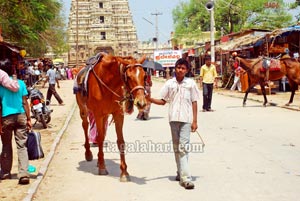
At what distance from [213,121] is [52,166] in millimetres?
6523

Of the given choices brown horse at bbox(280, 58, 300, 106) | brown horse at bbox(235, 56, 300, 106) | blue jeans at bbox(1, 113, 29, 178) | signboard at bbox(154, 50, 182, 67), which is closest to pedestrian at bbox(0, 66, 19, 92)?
blue jeans at bbox(1, 113, 29, 178)

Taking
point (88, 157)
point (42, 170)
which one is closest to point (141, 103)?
point (42, 170)

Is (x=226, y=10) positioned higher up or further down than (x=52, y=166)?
higher up

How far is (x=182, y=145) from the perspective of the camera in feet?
20.0

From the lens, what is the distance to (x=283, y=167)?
707 cm

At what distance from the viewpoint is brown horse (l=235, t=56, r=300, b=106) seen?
16375 millimetres

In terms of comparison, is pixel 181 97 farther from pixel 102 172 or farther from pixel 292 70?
pixel 292 70

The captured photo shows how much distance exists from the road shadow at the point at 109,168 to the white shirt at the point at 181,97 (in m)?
1.08

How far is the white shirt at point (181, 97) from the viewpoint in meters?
6.15

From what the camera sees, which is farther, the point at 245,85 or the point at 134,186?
the point at 245,85

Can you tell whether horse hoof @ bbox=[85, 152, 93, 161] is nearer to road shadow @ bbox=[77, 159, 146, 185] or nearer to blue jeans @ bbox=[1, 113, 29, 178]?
road shadow @ bbox=[77, 159, 146, 185]

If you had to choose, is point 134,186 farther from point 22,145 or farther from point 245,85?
point 245,85

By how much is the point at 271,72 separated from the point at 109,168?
12.0 m

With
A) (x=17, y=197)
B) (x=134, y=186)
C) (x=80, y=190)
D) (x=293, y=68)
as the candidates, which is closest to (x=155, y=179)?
(x=134, y=186)
